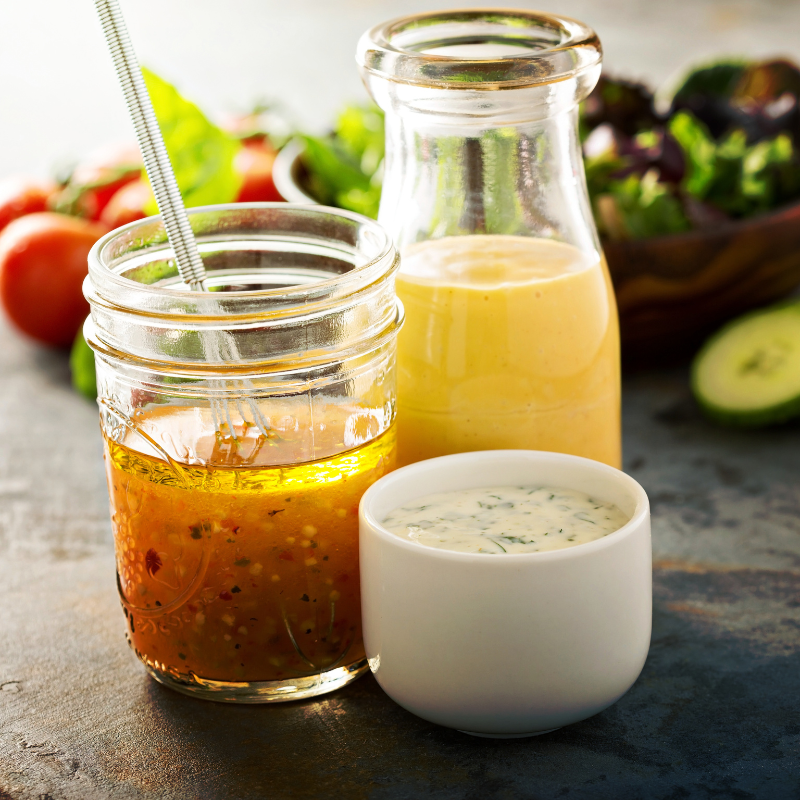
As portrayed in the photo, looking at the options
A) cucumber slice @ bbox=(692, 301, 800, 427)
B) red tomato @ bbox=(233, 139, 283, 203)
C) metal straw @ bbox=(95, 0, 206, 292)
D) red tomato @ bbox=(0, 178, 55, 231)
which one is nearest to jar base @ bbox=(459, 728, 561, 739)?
metal straw @ bbox=(95, 0, 206, 292)

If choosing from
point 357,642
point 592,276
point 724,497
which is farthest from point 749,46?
point 357,642

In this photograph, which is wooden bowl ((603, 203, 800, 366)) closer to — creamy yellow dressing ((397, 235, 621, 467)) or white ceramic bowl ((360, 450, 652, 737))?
creamy yellow dressing ((397, 235, 621, 467))

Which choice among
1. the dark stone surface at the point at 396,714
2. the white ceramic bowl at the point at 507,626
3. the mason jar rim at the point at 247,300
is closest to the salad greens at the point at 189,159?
the dark stone surface at the point at 396,714

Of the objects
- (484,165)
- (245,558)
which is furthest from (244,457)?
(484,165)

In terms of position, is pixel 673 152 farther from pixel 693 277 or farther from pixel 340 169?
pixel 340 169

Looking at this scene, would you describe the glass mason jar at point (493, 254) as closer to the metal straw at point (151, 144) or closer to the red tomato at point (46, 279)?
the metal straw at point (151, 144)

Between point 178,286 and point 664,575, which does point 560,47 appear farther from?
point 664,575
